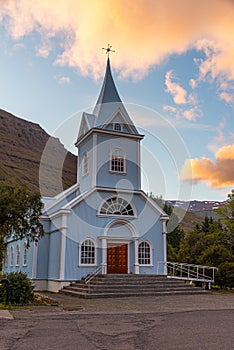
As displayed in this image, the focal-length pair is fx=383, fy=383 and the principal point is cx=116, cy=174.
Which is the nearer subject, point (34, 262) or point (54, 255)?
point (54, 255)

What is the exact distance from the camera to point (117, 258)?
2306 centimetres

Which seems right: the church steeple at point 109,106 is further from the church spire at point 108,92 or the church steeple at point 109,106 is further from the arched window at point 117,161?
the arched window at point 117,161

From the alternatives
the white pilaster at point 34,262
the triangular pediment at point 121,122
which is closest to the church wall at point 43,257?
the white pilaster at point 34,262

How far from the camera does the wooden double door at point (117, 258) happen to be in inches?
896

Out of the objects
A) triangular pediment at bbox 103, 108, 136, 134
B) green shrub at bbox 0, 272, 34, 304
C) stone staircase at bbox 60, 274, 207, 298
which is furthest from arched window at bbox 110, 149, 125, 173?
green shrub at bbox 0, 272, 34, 304

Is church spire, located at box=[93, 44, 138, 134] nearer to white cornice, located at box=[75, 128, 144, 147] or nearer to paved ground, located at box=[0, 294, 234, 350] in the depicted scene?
white cornice, located at box=[75, 128, 144, 147]

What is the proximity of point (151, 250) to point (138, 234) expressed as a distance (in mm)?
1355

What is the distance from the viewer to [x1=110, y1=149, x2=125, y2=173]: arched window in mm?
24844

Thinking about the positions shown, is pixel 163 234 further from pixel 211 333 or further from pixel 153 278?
pixel 211 333

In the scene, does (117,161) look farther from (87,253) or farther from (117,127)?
(87,253)

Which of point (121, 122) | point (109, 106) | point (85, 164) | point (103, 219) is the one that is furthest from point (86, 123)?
point (103, 219)

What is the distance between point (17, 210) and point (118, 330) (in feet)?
25.6

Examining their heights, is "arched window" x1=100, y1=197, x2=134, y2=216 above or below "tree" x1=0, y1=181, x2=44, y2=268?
above

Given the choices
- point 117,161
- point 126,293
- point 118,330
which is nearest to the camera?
point 118,330
